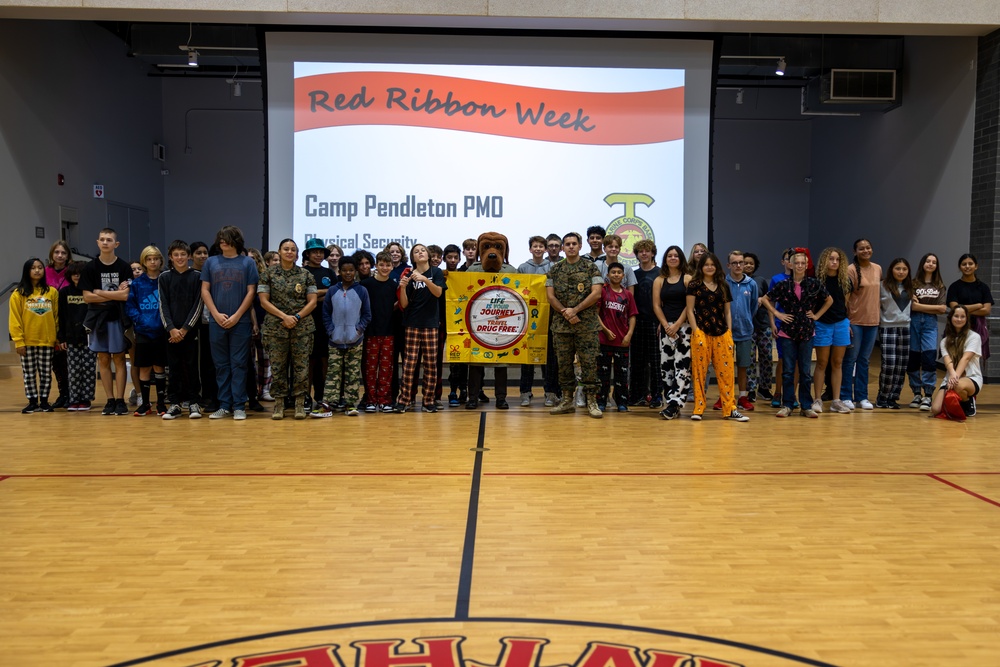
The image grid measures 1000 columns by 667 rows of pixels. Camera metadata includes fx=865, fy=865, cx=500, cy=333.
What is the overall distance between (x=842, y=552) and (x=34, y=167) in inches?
476

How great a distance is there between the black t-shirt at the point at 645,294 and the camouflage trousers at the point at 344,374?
2.63m

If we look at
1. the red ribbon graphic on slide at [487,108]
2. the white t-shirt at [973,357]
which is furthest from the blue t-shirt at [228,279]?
the white t-shirt at [973,357]

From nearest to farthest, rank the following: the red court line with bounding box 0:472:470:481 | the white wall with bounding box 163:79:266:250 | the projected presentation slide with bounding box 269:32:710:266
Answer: the red court line with bounding box 0:472:470:481 < the projected presentation slide with bounding box 269:32:710:266 < the white wall with bounding box 163:79:266:250

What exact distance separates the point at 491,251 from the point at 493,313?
0.58 m

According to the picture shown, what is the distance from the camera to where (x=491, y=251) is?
26.5 ft

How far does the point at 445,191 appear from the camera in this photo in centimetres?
992

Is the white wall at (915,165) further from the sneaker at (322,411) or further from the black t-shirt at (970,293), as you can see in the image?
the sneaker at (322,411)

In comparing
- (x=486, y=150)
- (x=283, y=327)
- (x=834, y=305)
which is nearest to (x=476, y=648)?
(x=283, y=327)

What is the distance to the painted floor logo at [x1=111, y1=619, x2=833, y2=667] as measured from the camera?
279cm

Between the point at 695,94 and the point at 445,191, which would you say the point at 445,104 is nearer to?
the point at 445,191

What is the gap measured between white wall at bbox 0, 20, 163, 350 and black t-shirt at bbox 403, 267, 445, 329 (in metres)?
6.64

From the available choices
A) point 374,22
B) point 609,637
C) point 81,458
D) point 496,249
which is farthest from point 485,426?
point 374,22

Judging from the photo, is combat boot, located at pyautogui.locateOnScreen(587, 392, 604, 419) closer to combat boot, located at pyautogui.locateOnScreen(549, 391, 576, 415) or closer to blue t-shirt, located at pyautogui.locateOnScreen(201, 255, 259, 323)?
combat boot, located at pyautogui.locateOnScreen(549, 391, 576, 415)

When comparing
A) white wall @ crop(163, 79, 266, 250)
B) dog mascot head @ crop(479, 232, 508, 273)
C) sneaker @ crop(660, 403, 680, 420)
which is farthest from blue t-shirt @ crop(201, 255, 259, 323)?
white wall @ crop(163, 79, 266, 250)
